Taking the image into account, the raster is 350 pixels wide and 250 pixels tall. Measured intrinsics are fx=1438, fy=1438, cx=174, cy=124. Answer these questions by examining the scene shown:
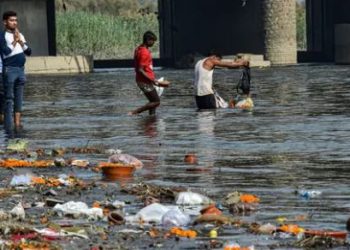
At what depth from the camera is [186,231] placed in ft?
35.7

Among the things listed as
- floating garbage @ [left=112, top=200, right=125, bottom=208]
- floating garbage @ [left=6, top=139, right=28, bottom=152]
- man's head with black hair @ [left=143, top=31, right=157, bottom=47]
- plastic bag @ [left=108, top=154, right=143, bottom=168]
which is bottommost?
floating garbage @ [left=6, top=139, right=28, bottom=152]

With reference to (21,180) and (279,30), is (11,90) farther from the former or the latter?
(279,30)

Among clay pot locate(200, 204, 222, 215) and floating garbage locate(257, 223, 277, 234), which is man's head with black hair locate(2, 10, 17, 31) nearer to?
clay pot locate(200, 204, 222, 215)

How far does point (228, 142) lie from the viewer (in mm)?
19234

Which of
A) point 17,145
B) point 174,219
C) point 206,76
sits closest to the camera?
point 174,219

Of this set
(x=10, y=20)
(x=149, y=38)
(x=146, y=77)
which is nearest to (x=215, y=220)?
(x=10, y=20)

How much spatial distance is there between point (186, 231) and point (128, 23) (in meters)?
72.6

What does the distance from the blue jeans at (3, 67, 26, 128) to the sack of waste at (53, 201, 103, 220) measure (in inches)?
378

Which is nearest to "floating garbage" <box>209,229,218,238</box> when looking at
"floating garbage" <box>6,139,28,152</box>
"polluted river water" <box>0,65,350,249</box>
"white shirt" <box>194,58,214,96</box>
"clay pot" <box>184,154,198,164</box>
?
"polluted river water" <box>0,65,350,249</box>

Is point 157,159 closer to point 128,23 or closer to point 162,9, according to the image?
point 162,9

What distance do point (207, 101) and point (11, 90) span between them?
18.6 ft

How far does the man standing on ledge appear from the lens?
2169 centimetres

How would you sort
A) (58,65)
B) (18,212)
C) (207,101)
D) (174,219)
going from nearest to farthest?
(174,219) < (18,212) < (207,101) < (58,65)

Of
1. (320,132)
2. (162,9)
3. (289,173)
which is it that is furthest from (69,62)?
(289,173)
